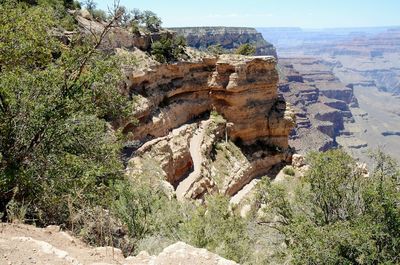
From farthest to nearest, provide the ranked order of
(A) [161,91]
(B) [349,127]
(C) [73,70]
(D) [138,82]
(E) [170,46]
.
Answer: (B) [349,127] < (E) [170,46] < (A) [161,91] < (D) [138,82] < (C) [73,70]

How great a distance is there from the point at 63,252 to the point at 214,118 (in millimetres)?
28557

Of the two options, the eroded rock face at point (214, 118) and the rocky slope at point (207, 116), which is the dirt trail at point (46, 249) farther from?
the eroded rock face at point (214, 118)

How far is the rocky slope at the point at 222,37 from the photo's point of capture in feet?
492

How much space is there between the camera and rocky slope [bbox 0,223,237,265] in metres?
6.80

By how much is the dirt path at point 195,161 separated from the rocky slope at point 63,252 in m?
15.3

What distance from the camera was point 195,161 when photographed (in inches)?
1154

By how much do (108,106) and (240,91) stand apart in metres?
22.0

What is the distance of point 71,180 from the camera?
10562mm

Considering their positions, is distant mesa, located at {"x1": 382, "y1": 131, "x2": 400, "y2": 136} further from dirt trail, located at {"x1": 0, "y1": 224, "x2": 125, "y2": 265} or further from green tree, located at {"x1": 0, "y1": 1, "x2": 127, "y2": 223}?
dirt trail, located at {"x1": 0, "y1": 224, "x2": 125, "y2": 265}

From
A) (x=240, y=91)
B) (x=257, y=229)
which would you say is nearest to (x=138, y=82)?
(x=240, y=91)

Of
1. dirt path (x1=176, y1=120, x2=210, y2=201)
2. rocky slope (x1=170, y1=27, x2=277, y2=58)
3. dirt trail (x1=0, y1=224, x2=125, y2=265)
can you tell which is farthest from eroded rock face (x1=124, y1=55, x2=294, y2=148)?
rocky slope (x1=170, y1=27, x2=277, y2=58)

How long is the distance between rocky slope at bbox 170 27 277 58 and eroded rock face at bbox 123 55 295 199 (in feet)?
335

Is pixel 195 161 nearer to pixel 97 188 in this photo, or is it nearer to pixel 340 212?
pixel 340 212

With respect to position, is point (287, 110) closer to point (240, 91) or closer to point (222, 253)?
point (240, 91)
